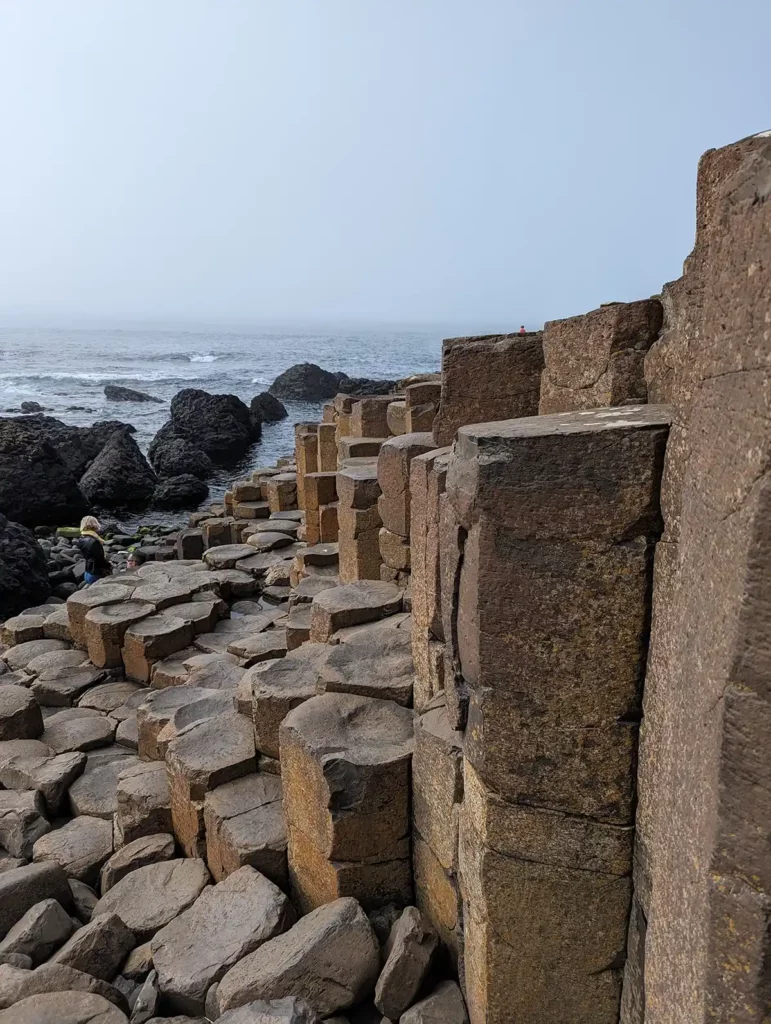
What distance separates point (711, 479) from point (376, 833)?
Answer: 7.86 feet

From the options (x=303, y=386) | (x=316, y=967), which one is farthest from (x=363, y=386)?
(x=316, y=967)

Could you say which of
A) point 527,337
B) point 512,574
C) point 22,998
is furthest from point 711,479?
point 22,998

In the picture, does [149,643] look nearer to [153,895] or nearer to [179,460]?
[153,895]

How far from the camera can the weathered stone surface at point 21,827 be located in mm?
4523

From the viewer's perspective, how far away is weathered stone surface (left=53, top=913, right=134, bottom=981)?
334 cm

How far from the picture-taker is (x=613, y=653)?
2.09 meters

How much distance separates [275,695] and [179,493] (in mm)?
17626

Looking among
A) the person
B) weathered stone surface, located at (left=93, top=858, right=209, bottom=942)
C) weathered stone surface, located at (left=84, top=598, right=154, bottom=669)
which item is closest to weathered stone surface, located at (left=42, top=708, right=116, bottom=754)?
weathered stone surface, located at (left=84, top=598, right=154, bottom=669)

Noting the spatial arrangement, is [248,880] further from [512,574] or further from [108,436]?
[108,436]

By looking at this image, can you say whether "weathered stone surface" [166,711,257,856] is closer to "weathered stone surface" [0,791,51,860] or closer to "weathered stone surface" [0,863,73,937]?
"weathered stone surface" [0,863,73,937]

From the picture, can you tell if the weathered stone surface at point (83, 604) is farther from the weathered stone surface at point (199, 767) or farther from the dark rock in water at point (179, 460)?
the dark rock in water at point (179, 460)

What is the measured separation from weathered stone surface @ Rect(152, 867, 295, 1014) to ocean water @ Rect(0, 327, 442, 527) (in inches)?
663

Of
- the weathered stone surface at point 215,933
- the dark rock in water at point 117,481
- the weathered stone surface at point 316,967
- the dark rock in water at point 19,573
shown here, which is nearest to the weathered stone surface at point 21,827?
the weathered stone surface at point 215,933

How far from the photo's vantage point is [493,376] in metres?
3.27
